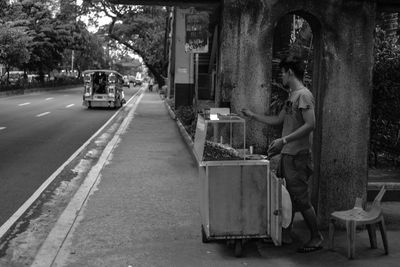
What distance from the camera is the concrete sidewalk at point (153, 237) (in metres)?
5.12

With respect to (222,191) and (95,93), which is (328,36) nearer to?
(222,191)

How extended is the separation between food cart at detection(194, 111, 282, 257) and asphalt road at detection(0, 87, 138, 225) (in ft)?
9.81

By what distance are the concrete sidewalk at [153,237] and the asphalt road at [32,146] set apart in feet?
3.75

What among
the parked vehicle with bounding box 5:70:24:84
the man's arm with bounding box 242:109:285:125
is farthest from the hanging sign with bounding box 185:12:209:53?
the parked vehicle with bounding box 5:70:24:84

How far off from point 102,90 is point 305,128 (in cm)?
2712

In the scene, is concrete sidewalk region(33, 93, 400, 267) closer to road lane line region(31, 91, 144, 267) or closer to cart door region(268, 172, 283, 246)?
road lane line region(31, 91, 144, 267)

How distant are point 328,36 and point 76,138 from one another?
36.7ft

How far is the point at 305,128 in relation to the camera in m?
5.07

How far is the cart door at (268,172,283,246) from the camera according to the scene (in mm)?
5078

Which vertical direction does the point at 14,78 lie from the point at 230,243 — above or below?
above

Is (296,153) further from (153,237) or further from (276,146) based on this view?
(153,237)

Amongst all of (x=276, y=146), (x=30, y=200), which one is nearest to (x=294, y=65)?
(x=276, y=146)

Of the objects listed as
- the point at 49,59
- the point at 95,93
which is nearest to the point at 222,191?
the point at 95,93

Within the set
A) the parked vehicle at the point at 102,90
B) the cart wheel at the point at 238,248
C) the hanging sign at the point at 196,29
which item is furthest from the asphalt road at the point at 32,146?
the parked vehicle at the point at 102,90
